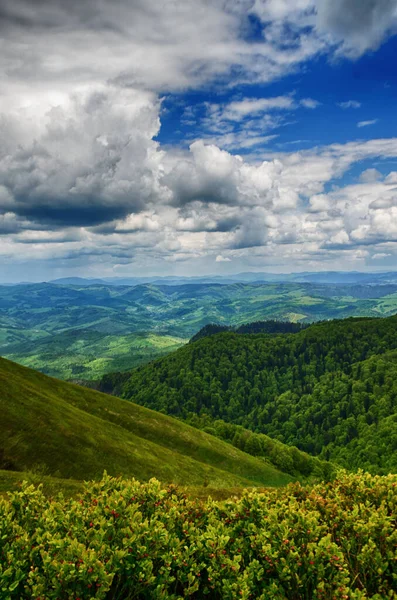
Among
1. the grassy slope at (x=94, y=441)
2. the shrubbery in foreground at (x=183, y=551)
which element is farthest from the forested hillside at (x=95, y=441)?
the shrubbery in foreground at (x=183, y=551)

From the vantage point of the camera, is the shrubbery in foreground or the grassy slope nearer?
the shrubbery in foreground

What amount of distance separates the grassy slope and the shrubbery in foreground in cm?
4293

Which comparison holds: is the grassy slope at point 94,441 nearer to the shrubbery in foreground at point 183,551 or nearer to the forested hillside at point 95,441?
the forested hillside at point 95,441

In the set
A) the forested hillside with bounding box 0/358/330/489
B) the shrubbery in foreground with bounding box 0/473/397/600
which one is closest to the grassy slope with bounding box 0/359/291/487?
the forested hillside with bounding box 0/358/330/489

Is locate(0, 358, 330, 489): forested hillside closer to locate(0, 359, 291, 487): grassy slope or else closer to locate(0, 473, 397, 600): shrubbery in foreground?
locate(0, 359, 291, 487): grassy slope

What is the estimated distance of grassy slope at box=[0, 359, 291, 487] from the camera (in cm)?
5722

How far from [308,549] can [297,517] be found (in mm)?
2265

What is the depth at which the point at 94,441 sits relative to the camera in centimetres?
6856

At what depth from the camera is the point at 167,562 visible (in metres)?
13.7

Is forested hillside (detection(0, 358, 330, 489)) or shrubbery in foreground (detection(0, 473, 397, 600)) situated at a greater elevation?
shrubbery in foreground (detection(0, 473, 397, 600))

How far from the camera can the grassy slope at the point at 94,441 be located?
57219 mm

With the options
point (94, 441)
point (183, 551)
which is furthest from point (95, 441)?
point (183, 551)

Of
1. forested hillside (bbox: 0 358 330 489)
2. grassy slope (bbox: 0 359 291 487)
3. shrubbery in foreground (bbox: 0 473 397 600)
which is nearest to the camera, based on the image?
shrubbery in foreground (bbox: 0 473 397 600)

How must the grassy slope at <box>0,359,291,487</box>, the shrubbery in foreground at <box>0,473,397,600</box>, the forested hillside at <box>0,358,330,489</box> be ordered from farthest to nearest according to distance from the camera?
the grassy slope at <box>0,359,291,487</box> → the forested hillside at <box>0,358,330,489</box> → the shrubbery in foreground at <box>0,473,397,600</box>
